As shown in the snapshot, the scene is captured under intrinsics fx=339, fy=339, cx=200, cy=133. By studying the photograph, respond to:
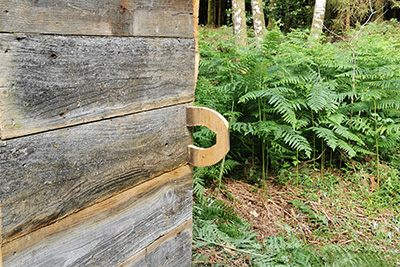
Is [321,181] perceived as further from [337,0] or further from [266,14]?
[266,14]

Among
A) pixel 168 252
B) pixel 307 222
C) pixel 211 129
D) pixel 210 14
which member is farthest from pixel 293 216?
pixel 210 14

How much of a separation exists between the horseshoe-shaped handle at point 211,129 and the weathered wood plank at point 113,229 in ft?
0.32

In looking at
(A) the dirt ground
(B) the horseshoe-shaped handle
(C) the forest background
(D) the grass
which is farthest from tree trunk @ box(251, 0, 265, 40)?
(B) the horseshoe-shaped handle

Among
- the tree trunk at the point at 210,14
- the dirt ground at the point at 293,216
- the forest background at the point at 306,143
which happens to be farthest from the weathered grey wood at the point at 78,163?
the tree trunk at the point at 210,14

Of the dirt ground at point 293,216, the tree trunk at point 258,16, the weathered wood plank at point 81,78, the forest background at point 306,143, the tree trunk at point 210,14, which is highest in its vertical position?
the tree trunk at point 210,14

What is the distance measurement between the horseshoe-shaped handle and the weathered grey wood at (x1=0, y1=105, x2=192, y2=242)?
0.06m

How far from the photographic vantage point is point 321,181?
4070 millimetres

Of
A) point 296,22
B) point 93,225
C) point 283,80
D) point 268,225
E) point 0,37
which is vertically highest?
point 296,22

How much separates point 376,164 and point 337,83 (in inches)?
44.8

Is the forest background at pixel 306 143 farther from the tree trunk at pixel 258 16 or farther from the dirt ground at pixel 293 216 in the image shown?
the tree trunk at pixel 258 16

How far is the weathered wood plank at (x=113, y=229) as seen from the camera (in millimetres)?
922

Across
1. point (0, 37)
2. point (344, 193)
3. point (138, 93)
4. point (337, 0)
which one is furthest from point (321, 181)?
point (337, 0)

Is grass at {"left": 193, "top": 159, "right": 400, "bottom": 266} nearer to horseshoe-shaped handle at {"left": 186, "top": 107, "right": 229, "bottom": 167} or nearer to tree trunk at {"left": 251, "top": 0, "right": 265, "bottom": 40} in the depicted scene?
horseshoe-shaped handle at {"left": 186, "top": 107, "right": 229, "bottom": 167}

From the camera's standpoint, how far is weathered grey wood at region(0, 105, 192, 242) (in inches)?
33.0
